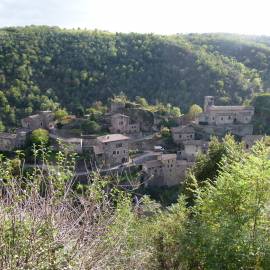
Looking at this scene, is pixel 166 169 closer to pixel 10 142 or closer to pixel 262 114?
pixel 10 142

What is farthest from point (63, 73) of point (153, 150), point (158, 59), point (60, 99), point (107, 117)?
point (153, 150)

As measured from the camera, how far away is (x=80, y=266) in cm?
492

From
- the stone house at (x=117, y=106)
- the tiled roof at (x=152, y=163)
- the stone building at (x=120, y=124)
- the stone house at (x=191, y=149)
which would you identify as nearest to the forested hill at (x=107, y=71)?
the stone house at (x=117, y=106)

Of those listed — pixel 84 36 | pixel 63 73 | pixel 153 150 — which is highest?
pixel 84 36

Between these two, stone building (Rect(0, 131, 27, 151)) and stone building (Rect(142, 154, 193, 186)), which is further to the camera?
stone building (Rect(0, 131, 27, 151))

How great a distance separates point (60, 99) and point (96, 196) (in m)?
54.3

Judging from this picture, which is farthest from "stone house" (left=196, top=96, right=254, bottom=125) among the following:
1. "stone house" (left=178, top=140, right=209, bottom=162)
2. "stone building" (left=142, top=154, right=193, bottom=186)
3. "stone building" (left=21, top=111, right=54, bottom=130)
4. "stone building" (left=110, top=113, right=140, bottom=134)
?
"stone building" (left=21, top=111, right=54, bottom=130)

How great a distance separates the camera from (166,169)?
34.0m

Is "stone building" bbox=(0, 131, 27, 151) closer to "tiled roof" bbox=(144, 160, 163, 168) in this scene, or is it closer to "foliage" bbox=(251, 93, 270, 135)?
Result: "tiled roof" bbox=(144, 160, 163, 168)

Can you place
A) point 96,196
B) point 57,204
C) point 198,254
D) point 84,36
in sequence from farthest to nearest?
point 84,36 < point 198,254 < point 96,196 < point 57,204

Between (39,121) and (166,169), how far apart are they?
15.9 m

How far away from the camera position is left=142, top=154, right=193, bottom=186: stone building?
33750 millimetres

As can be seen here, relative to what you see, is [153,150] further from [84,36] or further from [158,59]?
[84,36]

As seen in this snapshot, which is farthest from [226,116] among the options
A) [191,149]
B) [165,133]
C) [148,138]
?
[191,149]
